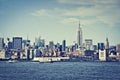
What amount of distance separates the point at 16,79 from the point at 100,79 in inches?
692

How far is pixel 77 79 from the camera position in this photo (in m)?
86.3

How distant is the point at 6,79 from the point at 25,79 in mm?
3877

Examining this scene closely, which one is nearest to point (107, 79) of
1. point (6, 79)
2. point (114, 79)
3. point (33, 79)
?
point (114, 79)

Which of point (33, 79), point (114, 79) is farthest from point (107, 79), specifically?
point (33, 79)

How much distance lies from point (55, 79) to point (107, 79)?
1130cm

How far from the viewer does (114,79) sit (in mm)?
87562

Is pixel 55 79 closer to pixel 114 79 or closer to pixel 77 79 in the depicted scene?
pixel 77 79

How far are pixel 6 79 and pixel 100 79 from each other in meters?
19.6

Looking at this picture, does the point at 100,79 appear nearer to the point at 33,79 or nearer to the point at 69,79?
the point at 69,79

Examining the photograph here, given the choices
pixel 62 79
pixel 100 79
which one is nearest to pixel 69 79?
pixel 62 79

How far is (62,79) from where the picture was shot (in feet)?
279

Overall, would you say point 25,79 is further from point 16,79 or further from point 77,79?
point 77,79

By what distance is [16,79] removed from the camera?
277 ft

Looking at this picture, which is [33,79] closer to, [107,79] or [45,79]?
[45,79]
